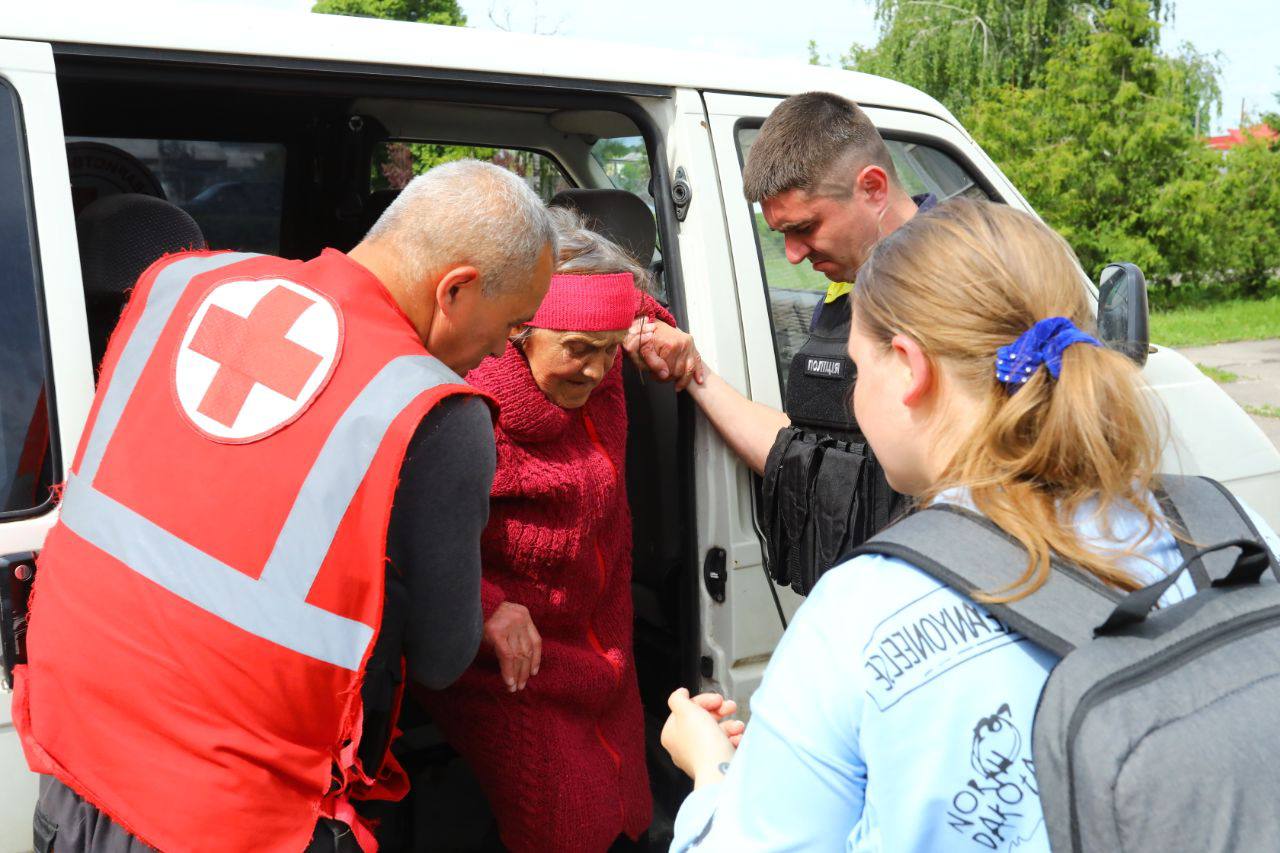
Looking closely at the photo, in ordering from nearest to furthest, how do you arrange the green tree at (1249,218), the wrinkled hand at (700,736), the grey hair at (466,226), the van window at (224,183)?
the wrinkled hand at (700,736) → the grey hair at (466,226) → the van window at (224,183) → the green tree at (1249,218)

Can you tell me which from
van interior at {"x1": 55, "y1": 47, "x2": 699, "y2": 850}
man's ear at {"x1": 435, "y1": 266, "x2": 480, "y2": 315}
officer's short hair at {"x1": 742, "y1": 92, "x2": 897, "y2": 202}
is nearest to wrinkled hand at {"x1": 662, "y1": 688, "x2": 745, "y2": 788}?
man's ear at {"x1": 435, "y1": 266, "x2": 480, "y2": 315}

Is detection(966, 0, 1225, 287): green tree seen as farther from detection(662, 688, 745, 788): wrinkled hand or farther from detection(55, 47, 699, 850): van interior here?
detection(662, 688, 745, 788): wrinkled hand

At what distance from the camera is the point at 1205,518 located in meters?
1.23

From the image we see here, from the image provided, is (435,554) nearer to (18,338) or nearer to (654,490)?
(18,338)

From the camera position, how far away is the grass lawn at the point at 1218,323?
1461 centimetres

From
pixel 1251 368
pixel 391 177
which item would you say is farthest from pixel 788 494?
pixel 1251 368

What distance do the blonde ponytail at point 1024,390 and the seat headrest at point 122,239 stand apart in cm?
143

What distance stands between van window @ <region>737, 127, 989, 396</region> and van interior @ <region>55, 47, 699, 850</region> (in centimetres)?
24

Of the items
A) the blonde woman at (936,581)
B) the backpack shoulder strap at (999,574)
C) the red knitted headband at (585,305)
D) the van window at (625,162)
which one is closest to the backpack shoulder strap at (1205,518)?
the blonde woman at (936,581)

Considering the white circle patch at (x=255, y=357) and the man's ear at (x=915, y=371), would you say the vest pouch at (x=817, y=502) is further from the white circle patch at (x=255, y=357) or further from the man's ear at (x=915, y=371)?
the white circle patch at (x=255, y=357)

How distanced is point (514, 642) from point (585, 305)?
68 centimetres

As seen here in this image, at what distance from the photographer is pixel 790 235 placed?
2457 mm

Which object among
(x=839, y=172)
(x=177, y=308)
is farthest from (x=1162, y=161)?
(x=177, y=308)

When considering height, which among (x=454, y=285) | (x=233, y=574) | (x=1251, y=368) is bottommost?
(x=1251, y=368)
